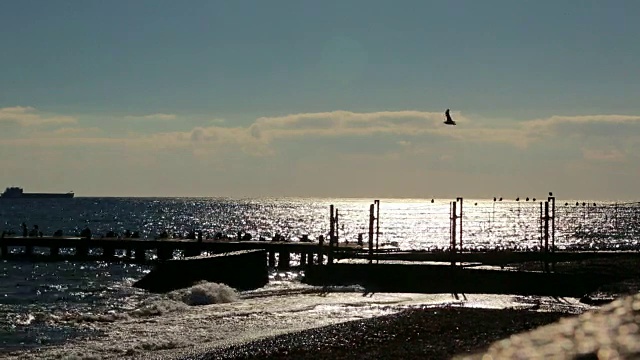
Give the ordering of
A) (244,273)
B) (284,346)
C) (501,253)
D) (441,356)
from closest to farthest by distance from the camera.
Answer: (441,356), (284,346), (244,273), (501,253)

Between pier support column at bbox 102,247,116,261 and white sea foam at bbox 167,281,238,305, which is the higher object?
white sea foam at bbox 167,281,238,305

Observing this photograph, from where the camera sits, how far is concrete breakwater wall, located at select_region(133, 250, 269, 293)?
3553 centimetres

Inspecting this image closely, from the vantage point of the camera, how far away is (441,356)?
15789 mm

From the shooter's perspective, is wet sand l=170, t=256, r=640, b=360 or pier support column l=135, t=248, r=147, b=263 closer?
wet sand l=170, t=256, r=640, b=360

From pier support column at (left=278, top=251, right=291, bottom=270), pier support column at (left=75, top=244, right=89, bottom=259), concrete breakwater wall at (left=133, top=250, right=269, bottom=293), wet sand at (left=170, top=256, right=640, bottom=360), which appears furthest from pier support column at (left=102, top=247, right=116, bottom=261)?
wet sand at (left=170, top=256, right=640, bottom=360)

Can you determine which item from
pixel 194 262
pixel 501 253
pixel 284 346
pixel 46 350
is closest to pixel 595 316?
pixel 284 346

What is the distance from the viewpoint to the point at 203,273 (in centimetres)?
3591

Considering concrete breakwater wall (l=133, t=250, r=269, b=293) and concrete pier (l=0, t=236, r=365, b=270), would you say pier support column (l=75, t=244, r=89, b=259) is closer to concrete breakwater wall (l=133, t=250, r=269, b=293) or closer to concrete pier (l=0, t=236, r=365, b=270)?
concrete pier (l=0, t=236, r=365, b=270)

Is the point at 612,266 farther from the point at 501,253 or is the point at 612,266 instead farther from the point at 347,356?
the point at 347,356

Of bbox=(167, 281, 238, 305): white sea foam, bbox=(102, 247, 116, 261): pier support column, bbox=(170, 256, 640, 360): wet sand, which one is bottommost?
bbox=(102, 247, 116, 261): pier support column

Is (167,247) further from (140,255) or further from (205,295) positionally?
(205,295)

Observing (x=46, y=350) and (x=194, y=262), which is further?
(x=194, y=262)

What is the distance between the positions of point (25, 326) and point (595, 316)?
26.3 m

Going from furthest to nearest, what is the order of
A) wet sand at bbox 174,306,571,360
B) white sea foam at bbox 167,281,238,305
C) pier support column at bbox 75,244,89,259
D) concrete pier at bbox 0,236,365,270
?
1. pier support column at bbox 75,244,89,259
2. concrete pier at bbox 0,236,365,270
3. white sea foam at bbox 167,281,238,305
4. wet sand at bbox 174,306,571,360
